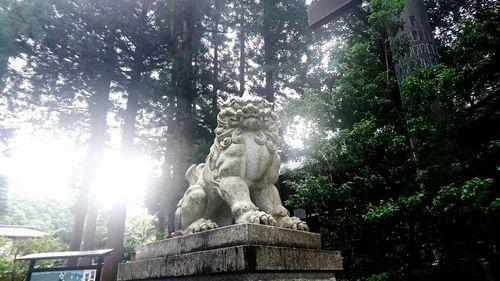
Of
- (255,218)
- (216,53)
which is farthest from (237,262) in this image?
(216,53)

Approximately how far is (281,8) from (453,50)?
7.24 m

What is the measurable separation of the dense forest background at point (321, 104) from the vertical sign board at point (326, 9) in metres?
0.54

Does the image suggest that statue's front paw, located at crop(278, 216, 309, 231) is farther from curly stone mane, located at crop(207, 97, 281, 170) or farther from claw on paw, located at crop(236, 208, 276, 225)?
curly stone mane, located at crop(207, 97, 281, 170)

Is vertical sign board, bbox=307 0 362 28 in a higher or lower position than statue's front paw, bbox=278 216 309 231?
higher

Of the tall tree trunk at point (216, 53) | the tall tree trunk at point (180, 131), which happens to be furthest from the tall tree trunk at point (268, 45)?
the tall tree trunk at point (180, 131)

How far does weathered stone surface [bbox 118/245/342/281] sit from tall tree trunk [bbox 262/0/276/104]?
8.45 metres

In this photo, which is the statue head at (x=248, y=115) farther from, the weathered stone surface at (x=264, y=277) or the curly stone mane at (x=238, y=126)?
the weathered stone surface at (x=264, y=277)

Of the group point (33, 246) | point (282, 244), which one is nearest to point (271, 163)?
point (282, 244)

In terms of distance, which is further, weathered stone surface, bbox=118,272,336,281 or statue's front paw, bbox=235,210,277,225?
statue's front paw, bbox=235,210,277,225

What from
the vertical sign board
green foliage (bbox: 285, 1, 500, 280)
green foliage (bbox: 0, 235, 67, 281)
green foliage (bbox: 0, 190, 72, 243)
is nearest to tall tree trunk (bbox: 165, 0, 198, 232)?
green foliage (bbox: 285, 1, 500, 280)

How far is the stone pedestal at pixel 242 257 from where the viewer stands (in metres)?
2.23

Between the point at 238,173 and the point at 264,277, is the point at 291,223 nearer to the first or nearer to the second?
the point at 238,173

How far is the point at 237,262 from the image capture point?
2207 mm

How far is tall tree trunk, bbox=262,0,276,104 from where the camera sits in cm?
1112
